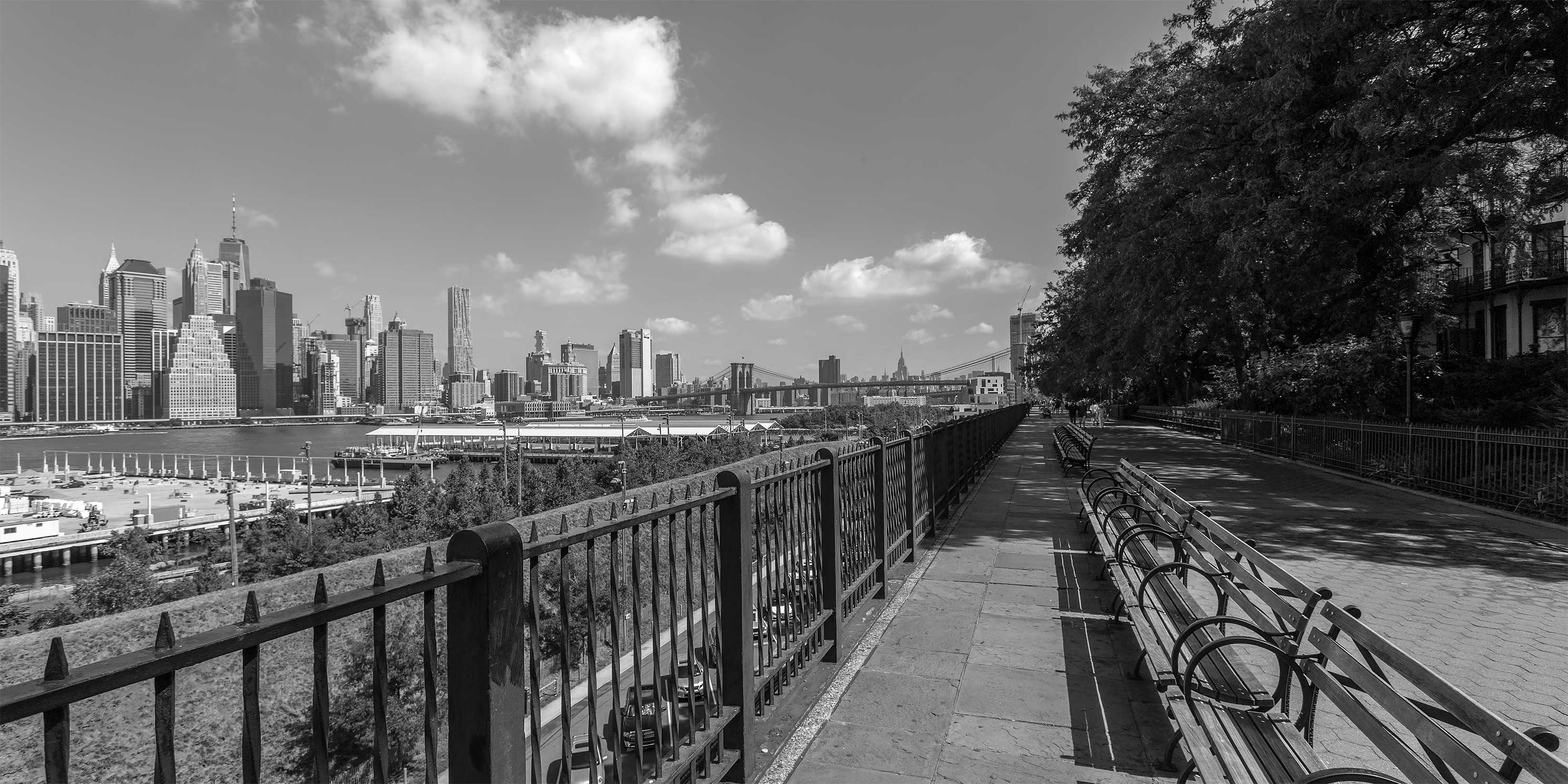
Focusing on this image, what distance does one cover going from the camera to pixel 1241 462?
18.0 metres

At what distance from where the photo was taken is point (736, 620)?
3.13 metres

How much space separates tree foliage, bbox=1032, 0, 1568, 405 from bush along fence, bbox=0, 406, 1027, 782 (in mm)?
10940

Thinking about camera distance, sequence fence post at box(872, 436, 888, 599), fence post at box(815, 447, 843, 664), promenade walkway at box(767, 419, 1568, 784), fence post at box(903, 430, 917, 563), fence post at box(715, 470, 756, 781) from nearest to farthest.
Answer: fence post at box(715, 470, 756, 781) → promenade walkway at box(767, 419, 1568, 784) → fence post at box(815, 447, 843, 664) → fence post at box(872, 436, 888, 599) → fence post at box(903, 430, 917, 563)

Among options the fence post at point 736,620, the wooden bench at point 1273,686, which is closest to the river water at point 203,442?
the fence post at point 736,620

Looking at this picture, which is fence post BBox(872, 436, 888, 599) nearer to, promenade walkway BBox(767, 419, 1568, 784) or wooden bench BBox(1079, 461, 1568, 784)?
promenade walkway BBox(767, 419, 1568, 784)

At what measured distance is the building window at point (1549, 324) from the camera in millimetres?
22188

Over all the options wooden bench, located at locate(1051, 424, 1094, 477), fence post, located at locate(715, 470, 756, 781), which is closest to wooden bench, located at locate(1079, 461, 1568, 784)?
fence post, located at locate(715, 470, 756, 781)

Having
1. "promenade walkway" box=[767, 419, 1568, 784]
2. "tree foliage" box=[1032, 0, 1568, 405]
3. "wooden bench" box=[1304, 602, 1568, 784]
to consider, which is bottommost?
"promenade walkway" box=[767, 419, 1568, 784]

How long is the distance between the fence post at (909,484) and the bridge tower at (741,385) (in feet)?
360

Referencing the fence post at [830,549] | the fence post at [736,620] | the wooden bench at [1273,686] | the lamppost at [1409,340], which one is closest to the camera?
the wooden bench at [1273,686]

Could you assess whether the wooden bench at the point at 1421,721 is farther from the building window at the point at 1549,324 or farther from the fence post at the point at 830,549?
the building window at the point at 1549,324

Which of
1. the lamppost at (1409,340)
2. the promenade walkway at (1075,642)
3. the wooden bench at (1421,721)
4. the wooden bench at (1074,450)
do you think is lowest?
the promenade walkway at (1075,642)

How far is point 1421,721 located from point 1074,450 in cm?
1514

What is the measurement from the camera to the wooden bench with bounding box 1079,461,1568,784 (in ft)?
5.70
